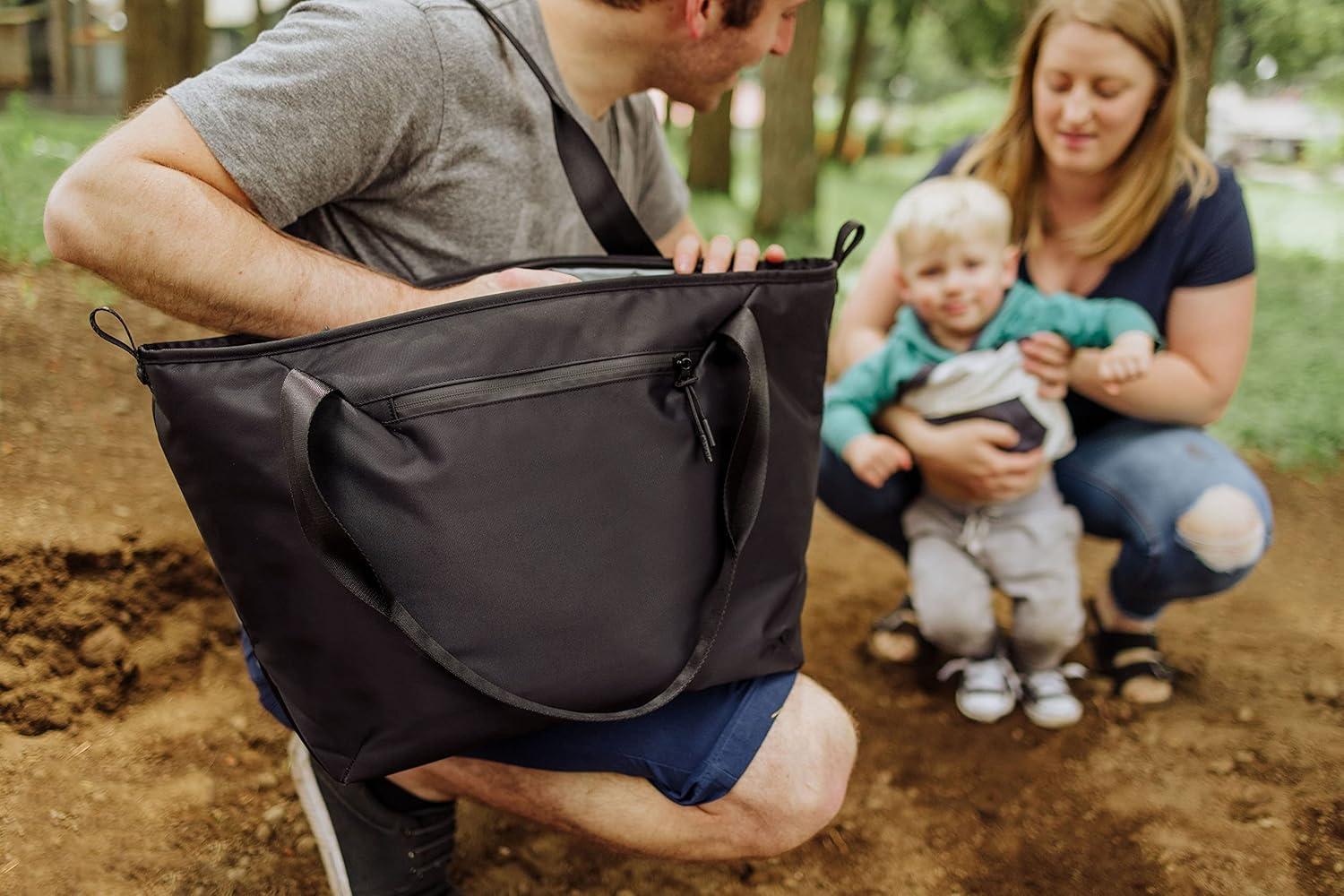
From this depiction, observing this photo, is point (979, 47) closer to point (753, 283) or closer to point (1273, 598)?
point (1273, 598)

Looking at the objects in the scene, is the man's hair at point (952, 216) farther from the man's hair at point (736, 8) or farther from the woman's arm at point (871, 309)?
the man's hair at point (736, 8)

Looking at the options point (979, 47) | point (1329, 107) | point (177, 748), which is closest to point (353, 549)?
point (177, 748)

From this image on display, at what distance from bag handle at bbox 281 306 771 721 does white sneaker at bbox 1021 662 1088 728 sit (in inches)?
46.3

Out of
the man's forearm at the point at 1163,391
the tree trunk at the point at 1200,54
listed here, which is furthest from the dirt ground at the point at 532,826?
the tree trunk at the point at 1200,54

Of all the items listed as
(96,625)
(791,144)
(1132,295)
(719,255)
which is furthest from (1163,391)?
(791,144)

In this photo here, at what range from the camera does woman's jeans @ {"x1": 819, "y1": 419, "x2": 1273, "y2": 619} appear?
7.92 ft

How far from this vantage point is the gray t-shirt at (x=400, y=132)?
1.51 meters

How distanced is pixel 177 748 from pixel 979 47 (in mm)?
12889

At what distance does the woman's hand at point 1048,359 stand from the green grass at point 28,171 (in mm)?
Result: 3254

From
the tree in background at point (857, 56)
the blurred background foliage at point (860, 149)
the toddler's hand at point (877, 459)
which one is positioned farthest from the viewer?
the tree in background at point (857, 56)

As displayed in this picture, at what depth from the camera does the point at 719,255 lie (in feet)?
5.71

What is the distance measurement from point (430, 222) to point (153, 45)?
18.8 feet

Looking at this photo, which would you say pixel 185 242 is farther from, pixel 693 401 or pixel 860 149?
pixel 860 149

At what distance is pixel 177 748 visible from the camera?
2152 mm
